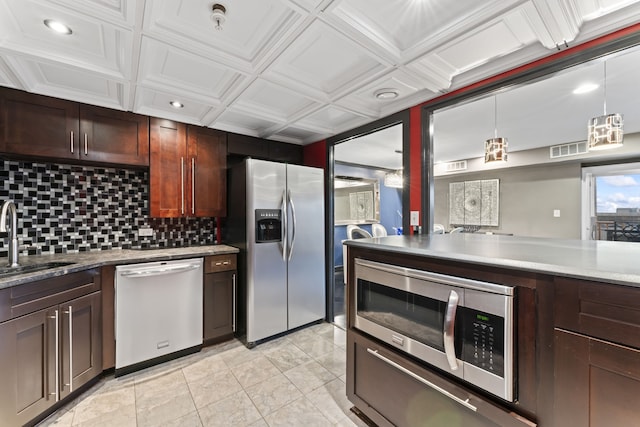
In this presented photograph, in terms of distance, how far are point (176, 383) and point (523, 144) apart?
6.07 meters

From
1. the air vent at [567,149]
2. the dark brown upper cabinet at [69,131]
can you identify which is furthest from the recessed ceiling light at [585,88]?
the dark brown upper cabinet at [69,131]

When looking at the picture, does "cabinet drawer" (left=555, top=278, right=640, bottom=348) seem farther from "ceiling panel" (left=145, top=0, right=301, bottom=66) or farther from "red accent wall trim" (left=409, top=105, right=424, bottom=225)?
"ceiling panel" (left=145, top=0, right=301, bottom=66)

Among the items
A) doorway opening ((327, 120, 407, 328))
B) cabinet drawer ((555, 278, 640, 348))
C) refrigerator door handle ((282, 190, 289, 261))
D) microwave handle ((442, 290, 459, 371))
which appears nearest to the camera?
cabinet drawer ((555, 278, 640, 348))

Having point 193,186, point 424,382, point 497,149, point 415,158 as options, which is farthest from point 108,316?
point 497,149

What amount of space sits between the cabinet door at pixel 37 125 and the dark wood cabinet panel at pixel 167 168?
58cm

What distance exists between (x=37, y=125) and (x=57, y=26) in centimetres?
108

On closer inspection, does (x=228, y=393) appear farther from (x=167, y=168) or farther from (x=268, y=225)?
(x=167, y=168)

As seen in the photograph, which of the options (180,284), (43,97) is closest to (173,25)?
(43,97)

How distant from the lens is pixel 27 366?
5.25ft

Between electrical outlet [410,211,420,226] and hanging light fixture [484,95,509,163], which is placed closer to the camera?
electrical outlet [410,211,420,226]

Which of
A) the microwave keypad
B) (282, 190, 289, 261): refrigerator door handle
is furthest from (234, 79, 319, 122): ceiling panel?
the microwave keypad

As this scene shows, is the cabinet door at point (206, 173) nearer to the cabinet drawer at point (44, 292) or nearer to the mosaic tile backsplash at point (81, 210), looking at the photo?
the mosaic tile backsplash at point (81, 210)

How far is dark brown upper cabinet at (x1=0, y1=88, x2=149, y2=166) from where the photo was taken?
1991 millimetres

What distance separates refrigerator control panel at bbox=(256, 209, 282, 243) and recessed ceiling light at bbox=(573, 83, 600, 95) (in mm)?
3191
